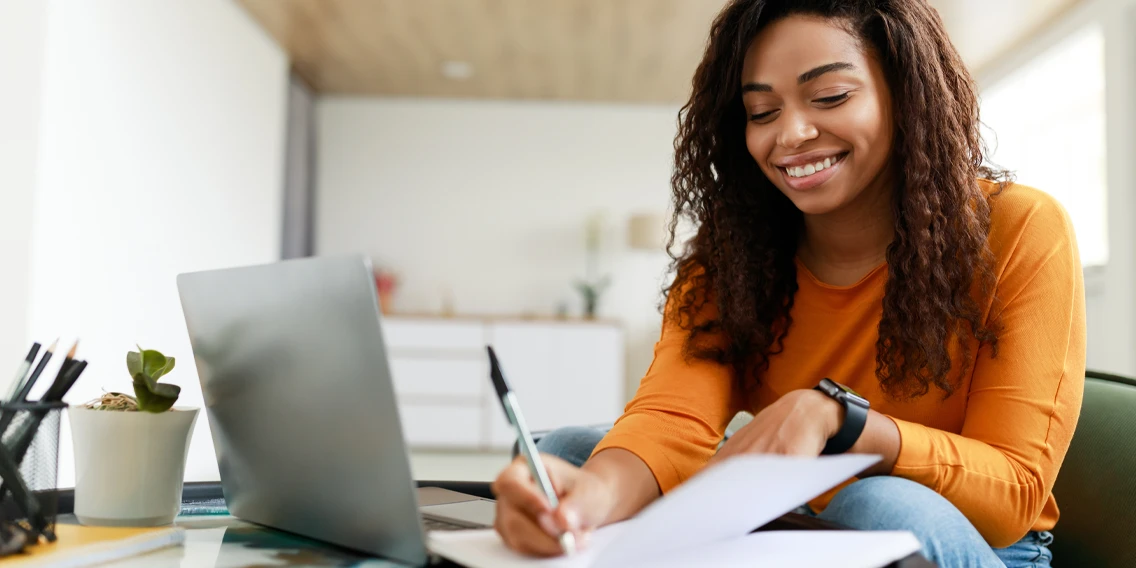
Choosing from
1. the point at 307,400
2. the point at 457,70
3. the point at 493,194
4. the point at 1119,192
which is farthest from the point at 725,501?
the point at 493,194

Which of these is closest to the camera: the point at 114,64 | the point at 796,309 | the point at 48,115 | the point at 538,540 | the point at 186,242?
the point at 538,540

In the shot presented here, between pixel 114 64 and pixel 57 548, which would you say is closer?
pixel 57 548

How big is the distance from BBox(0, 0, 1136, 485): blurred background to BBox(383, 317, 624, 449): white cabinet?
0.01 metres

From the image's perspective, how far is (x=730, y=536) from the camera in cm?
65

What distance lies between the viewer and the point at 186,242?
152 inches

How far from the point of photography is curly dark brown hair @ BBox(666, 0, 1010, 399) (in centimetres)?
98

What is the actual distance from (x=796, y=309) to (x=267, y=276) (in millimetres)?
731

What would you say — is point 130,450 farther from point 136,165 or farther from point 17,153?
point 136,165

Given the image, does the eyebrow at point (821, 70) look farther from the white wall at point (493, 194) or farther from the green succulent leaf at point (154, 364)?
the white wall at point (493, 194)

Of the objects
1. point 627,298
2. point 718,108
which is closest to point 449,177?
point 627,298

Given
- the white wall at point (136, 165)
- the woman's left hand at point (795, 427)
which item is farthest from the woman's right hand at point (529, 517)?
the white wall at point (136, 165)

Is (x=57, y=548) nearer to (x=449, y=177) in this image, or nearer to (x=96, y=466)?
(x=96, y=466)

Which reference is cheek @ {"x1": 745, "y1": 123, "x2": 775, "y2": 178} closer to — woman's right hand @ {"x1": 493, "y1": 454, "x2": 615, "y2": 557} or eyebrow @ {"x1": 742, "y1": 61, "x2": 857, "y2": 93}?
eyebrow @ {"x1": 742, "y1": 61, "x2": 857, "y2": 93}

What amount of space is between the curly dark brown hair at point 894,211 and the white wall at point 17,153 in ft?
7.82
